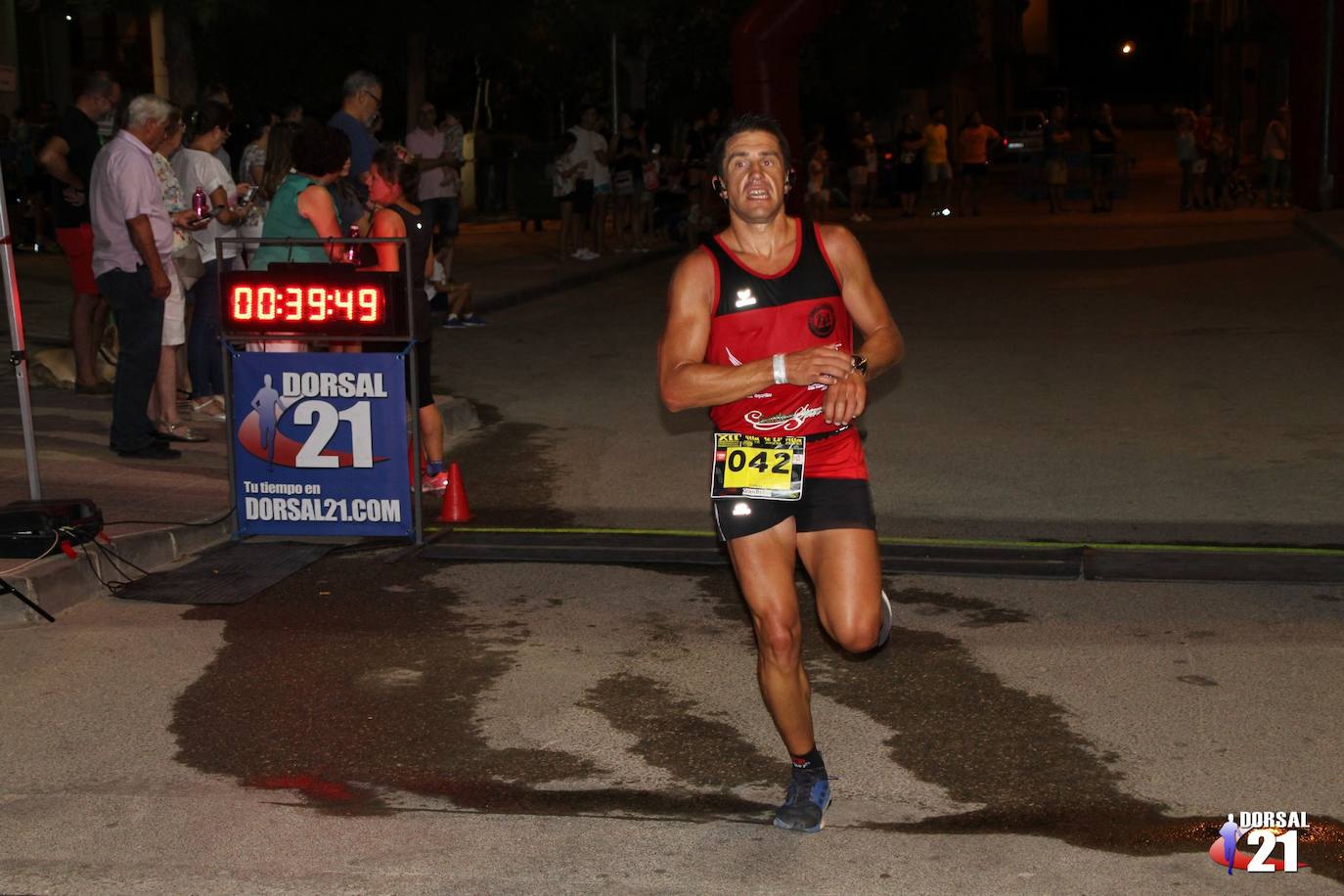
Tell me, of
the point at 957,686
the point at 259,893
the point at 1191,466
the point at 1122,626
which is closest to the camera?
the point at 259,893

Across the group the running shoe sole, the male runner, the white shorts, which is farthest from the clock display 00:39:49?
the running shoe sole

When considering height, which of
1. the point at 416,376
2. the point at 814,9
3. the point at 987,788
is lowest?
the point at 987,788

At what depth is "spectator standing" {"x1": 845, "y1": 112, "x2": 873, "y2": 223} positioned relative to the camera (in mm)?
32844

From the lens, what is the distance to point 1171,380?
42.1 ft

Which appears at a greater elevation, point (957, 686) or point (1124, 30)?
point (1124, 30)

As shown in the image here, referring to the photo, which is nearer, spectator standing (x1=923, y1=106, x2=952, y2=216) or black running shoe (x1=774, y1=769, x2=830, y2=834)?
black running shoe (x1=774, y1=769, x2=830, y2=834)

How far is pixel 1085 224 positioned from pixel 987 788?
26.2 m

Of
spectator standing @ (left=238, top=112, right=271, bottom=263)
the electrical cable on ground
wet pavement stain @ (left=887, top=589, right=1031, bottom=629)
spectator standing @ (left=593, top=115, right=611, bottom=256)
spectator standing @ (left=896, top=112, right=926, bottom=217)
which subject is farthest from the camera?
spectator standing @ (left=896, top=112, right=926, bottom=217)

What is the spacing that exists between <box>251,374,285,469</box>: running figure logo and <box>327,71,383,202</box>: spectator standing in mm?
3397

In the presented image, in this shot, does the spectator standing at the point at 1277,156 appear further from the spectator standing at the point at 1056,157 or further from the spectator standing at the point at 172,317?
the spectator standing at the point at 172,317

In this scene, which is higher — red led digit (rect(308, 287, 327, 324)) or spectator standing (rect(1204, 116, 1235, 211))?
spectator standing (rect(1204, 116, 1235, 211))

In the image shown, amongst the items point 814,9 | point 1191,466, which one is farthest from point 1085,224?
point 1191,466

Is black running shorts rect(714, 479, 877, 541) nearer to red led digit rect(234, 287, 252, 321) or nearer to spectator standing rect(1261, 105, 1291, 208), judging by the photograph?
red led digit rect(234, 287, 252, 321)

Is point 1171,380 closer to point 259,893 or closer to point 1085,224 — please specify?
point 259,893
